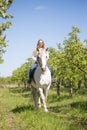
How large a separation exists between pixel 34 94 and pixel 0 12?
27.9 feet

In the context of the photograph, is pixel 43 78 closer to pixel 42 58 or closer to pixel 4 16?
pixel 42 58

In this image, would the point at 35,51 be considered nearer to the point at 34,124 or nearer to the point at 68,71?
the point at 34,124

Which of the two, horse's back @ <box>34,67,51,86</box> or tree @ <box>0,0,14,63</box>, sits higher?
tree @ <box>0,0,14,63</box>

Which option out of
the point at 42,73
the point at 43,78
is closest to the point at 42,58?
the point at 42,73

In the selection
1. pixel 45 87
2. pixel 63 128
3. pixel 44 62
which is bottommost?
pixel 63 128

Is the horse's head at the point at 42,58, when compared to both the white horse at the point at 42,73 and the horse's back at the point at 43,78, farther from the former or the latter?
the horse's back at the point at 43,78

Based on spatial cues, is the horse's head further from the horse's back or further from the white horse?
the horse's back

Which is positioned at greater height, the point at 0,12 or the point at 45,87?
the point at 0,12

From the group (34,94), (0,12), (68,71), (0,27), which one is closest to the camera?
(34,94)

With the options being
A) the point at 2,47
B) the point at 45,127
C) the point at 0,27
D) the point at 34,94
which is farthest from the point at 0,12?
the point at 45,127

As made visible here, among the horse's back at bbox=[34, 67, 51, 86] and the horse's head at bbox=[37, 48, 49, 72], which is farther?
the horse's back at bbox=[34, 67, 51, 86]

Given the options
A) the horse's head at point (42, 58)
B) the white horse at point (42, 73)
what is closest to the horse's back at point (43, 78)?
the white horse at point (42, 73)

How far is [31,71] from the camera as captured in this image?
1366cm

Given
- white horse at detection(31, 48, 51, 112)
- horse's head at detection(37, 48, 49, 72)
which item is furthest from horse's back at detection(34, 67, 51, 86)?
horse's head at detection(37, 48, 49, 72)
